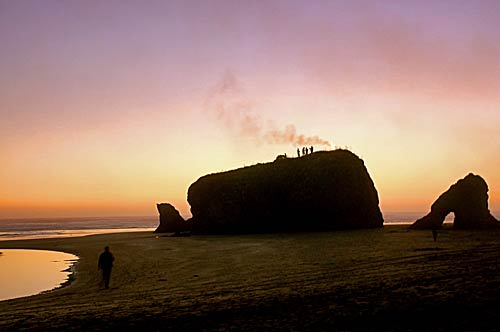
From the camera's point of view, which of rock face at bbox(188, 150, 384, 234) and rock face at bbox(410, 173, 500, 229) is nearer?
rock face at bbox(410, 173, 500, 229)

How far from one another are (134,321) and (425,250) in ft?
59.1

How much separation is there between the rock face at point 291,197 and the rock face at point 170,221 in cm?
1510

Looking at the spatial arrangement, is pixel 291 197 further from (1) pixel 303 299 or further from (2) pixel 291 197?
(1) pixel 303 299

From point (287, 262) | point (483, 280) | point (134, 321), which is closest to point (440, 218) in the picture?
point (287, 262)

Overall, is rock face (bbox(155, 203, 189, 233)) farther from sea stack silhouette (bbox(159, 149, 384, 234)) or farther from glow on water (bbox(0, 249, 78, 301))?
glow on water (bbox(0, 249, 78, 301))

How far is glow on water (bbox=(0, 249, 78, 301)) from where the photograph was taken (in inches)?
1064

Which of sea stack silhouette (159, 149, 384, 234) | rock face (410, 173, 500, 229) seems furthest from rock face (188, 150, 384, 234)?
rock face (410, 173, 500, 229)

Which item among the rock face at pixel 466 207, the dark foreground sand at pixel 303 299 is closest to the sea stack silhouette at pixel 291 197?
the rock face at pixel 466 207

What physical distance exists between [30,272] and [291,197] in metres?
33.3

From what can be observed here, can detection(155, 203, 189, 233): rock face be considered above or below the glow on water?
above

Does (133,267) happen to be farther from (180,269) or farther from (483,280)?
(483,280)

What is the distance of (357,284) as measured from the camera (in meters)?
16.2

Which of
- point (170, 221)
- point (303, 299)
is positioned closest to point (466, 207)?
point (303, 299)

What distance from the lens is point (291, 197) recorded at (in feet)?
194
